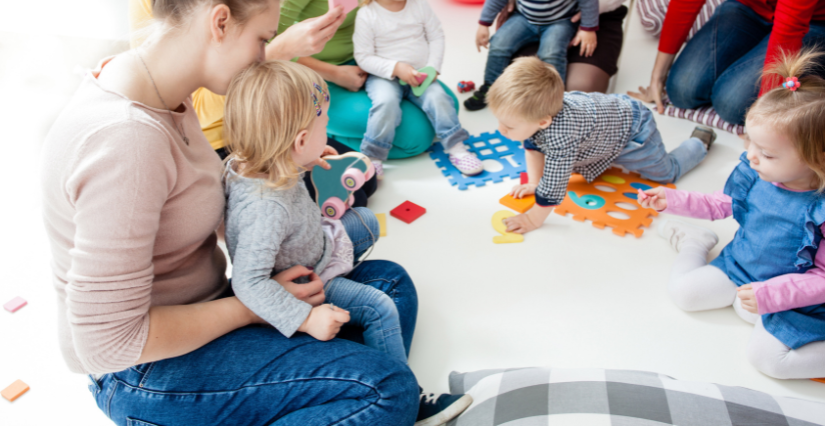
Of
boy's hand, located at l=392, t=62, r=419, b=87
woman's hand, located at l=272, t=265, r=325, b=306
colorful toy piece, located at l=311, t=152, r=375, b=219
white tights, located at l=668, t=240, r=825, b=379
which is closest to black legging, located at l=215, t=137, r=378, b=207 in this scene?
colorful toy piece, located at l=311, t=152, r=375, b=219

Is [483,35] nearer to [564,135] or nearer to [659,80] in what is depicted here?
[659,80]

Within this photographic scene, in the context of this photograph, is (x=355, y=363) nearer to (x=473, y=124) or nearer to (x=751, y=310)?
(x=751, y=310)

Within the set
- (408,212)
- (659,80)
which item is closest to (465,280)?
(408,212)

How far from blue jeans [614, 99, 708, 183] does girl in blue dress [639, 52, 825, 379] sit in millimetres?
421

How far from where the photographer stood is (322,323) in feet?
3.09

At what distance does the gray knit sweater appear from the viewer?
909mm

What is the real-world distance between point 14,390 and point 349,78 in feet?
4.77

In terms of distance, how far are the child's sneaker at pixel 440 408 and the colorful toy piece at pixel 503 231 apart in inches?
26.0

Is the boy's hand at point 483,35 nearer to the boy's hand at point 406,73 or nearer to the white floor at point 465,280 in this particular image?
the boy's hand at point 406,73

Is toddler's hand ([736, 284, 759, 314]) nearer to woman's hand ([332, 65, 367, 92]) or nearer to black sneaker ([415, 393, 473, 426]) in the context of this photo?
black sneaker ([415, 393, 473, 426])

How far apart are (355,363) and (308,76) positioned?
0.53 m

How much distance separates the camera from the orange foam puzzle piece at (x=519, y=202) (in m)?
1.76

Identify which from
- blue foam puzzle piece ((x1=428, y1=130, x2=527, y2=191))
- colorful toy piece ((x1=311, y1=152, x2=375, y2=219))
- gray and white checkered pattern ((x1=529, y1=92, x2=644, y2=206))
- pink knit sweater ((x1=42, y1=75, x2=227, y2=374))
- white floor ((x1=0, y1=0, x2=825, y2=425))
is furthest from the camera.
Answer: blue foam puzzle piece ((x1=428, y1=130, x2=527, y2=191))

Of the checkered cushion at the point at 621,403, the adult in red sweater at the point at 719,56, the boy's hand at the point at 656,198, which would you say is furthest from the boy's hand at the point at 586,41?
the checkered cushion at the point at 621,403
